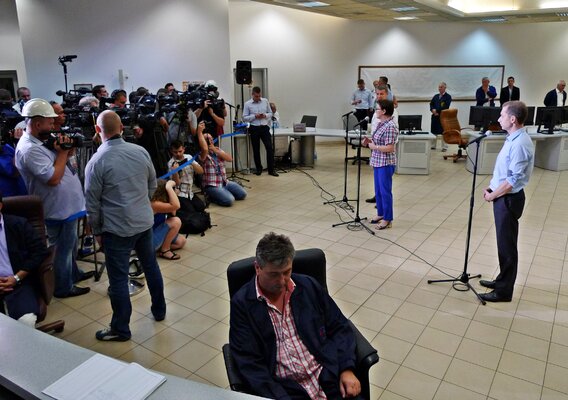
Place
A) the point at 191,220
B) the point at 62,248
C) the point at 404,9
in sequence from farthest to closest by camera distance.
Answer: the point at 404,9 < the point at 191,220 < the point at 62,248

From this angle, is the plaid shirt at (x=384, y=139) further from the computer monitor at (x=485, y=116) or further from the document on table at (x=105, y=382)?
the document on table at (x=105, y=382)

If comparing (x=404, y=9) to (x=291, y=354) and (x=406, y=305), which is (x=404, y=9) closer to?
(x=406, y=305)

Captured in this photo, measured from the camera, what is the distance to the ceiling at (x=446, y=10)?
9.26m

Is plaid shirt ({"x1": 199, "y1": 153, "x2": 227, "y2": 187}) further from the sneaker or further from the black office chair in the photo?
the black office chair

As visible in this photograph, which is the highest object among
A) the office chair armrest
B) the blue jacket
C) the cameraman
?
the cameraman

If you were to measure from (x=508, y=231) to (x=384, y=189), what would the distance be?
1.99 metres

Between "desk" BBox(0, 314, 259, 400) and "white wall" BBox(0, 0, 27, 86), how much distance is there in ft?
28.2

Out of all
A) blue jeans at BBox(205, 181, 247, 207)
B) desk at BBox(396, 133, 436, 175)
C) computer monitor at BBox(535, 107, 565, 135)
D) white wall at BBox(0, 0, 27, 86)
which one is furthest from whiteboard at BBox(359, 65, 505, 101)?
white wall at BBox(0, 0, 27, 86)

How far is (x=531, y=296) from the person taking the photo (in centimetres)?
391

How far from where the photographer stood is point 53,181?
3.50 meters

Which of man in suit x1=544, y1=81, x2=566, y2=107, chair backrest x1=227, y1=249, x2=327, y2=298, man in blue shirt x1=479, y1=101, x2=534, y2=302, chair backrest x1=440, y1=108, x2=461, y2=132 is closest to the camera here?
chair backrest x1=227, y1=249, x2=327, y2=298

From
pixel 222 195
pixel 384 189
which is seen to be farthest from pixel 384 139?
pixel 222 195

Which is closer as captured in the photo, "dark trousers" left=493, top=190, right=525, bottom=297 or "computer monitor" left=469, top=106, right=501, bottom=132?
"dark trousers" left=493, top=190, right=525, bottom=297

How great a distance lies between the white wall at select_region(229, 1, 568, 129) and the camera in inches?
445
